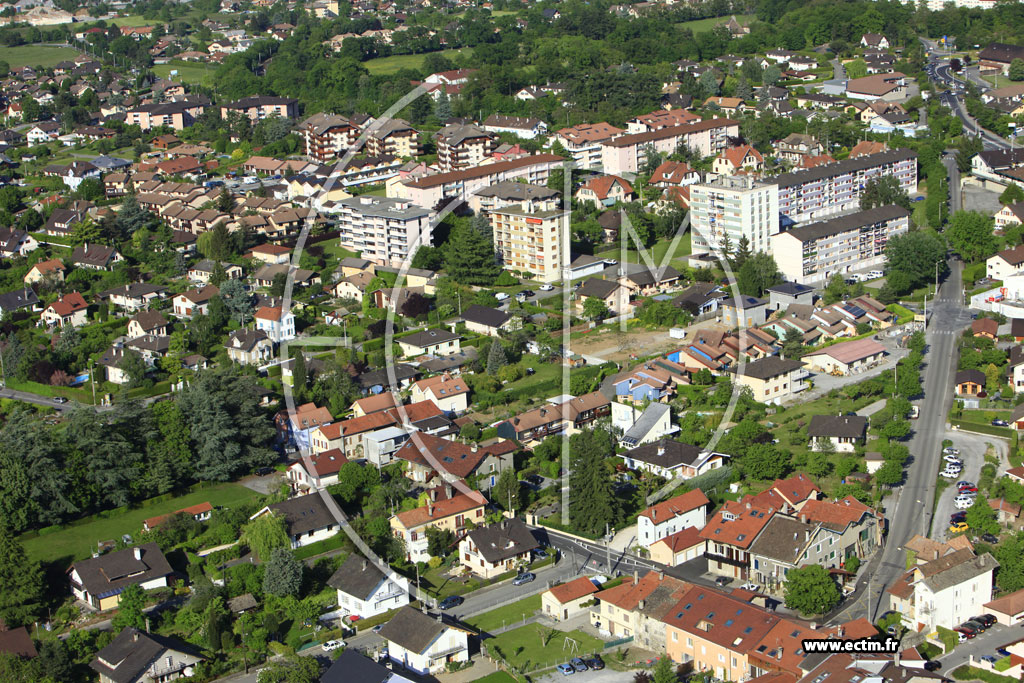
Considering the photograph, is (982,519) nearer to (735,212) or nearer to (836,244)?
(836,244)

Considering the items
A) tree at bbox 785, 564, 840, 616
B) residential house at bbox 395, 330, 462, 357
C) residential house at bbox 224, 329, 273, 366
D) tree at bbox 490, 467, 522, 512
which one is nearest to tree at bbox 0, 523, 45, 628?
tree at bbox 490, 467, 522, 512

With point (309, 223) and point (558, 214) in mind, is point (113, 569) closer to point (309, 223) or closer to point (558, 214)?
point (558, 214)

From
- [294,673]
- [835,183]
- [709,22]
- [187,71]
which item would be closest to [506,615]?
[294,673]

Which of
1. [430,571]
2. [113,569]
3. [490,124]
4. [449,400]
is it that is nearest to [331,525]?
[430,571]

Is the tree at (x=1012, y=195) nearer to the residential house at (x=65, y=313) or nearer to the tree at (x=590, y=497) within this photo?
the tree at (x=590, y=497)

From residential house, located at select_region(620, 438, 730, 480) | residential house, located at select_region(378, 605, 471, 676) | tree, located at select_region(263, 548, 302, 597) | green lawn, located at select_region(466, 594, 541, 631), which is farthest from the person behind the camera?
residential house, located at select_region(620, 438, 730, 480)

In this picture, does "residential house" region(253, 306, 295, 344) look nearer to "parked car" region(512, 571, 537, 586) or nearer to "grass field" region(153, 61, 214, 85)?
"parked car" region(512, 571, 537, 586)
